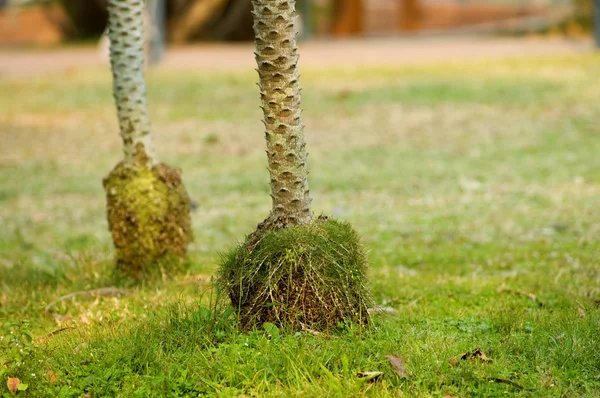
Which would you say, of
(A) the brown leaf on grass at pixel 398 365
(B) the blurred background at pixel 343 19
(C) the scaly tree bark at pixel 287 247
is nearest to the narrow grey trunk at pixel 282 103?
(C) the scaly tree bark at pixel 287 247

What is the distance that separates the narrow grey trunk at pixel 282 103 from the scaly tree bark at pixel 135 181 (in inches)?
58.2

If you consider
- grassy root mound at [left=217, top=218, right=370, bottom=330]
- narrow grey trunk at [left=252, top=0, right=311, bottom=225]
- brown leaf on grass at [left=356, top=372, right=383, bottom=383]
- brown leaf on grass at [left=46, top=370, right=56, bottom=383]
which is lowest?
brown leaf on grass at [left=356, top=372, right=383, bottom=383]

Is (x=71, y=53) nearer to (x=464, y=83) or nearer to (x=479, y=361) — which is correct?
(x=464, y=83)

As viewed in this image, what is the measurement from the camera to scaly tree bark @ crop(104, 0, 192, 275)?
18.6 ft

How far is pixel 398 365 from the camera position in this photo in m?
3.89

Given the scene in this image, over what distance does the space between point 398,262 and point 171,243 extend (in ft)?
5.57

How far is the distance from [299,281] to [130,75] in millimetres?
2170

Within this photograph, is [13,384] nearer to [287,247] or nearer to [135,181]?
[287,247]

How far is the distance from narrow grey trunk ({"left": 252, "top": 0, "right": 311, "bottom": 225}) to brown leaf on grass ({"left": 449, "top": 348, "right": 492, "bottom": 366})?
0.96 meters

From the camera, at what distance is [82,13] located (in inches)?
1114

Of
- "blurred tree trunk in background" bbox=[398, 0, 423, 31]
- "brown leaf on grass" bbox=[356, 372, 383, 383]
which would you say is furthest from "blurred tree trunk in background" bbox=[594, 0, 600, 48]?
"brown leaf on grass" bbox=[356, 372, 383, 383]

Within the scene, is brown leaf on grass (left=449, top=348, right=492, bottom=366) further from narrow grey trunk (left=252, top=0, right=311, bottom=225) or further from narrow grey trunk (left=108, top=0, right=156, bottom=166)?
narrow grey trunk (left=108, top=0, right=156, bottom=166)

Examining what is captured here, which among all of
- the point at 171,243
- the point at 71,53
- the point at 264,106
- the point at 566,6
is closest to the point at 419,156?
the point at 171,243

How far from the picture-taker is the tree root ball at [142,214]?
5.67m
